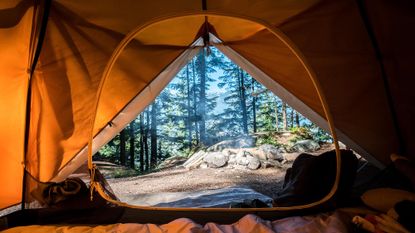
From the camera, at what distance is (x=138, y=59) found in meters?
2.19

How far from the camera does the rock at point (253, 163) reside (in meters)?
4.49

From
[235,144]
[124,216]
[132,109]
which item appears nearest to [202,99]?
[235,144]

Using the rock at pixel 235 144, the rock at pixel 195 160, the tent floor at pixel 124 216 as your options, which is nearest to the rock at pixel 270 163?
the rock at pixel 235 144

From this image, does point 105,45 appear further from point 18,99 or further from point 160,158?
point 160,158

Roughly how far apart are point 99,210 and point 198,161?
3.44 m

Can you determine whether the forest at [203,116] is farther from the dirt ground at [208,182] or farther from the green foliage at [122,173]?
the dirt ground at [208,182]

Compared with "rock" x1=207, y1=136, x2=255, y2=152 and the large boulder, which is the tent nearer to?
the large boulder

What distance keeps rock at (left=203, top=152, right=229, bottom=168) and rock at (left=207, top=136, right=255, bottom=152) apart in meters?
0.09

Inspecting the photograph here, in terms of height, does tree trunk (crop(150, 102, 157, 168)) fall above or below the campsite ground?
above

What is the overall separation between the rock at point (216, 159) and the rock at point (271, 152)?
2.32 ft

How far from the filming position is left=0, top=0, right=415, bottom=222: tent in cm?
166

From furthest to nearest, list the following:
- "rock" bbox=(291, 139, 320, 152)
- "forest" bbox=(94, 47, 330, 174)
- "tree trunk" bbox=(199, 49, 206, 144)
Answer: "rock" bbox=(291, 139, 320, 152) < "forest" bbox=(94, 47, 330, 174) < "tree trunk" bbox=(199, 49, 206, 144)

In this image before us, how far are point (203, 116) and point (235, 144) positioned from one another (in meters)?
0.77

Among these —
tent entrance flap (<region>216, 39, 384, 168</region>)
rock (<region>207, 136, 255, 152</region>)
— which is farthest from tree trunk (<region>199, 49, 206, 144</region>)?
tent entrance flap (<region>216, 39, 384, 168</region>)
